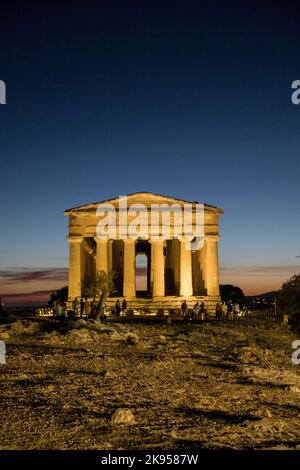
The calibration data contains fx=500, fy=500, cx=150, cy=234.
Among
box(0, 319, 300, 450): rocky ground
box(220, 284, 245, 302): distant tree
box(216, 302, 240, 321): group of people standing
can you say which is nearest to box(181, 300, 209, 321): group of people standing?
box(216, 302, 240, 321): group of people standing

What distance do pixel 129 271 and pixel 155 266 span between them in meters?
2.40

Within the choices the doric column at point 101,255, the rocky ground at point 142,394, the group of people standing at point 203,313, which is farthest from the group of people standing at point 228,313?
the rocky ground at point 142,394

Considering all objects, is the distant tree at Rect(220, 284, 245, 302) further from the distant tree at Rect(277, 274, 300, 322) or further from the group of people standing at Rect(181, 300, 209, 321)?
the distant tree at Rect(277, 274, 300, 322)

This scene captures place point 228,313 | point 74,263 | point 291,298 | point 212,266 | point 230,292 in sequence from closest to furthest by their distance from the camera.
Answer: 1. point 291,298
2. point 228,313
3. point 74,263
4. point 212,266
5. point 230,292

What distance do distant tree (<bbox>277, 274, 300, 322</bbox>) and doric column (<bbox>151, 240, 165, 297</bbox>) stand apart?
14.9 m

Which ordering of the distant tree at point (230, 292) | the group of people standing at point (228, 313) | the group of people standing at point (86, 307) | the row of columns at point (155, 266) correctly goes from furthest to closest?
the distant tree at point (230, 292)
the row of columns at point (155, 266)
the group of people standing at point (228, 313)
the group of people standing at point (86, 307)

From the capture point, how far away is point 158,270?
44250 mm

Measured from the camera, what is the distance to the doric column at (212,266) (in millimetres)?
44875

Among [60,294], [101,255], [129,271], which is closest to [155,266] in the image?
[129,271]

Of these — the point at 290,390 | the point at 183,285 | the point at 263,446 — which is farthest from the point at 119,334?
the point at 183,285

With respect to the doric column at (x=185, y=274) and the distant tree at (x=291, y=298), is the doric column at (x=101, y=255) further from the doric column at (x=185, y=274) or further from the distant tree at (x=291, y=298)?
the distant tree at (x=291, y=298)

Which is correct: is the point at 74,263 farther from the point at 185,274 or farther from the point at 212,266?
the point at 212,266
